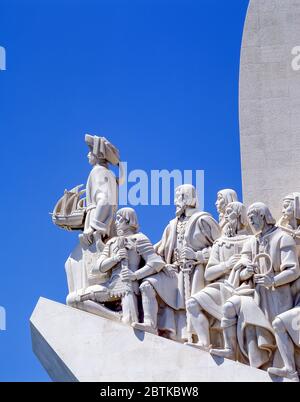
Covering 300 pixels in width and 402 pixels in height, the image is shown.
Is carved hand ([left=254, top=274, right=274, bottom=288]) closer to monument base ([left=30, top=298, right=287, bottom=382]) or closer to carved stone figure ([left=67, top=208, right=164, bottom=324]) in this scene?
monument base ([left=30, top=298, right=287, bottom=382])

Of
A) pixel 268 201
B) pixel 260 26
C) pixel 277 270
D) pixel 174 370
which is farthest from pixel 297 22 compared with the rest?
pixel 174 370

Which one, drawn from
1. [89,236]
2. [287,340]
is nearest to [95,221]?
[89,236]

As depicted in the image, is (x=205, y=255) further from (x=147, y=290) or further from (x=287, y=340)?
(x=287, y=340)

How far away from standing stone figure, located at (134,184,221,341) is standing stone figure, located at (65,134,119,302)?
0.76m

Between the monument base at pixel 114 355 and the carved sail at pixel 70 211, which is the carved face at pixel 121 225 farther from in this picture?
the monument base at pixel 114 355

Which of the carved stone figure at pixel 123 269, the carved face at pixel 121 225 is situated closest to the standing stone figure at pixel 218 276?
the carved stone figure at pixel 123 269

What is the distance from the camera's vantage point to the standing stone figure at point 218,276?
13.9m

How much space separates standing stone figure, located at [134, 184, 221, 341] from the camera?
1424 centimetres

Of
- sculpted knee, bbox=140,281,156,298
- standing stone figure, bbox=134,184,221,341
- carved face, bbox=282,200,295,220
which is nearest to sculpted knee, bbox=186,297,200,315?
standing stone figure, bbox=134,184,221,341

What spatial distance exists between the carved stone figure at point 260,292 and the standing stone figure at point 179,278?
58 centimetres

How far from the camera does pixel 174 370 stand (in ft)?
45.2
